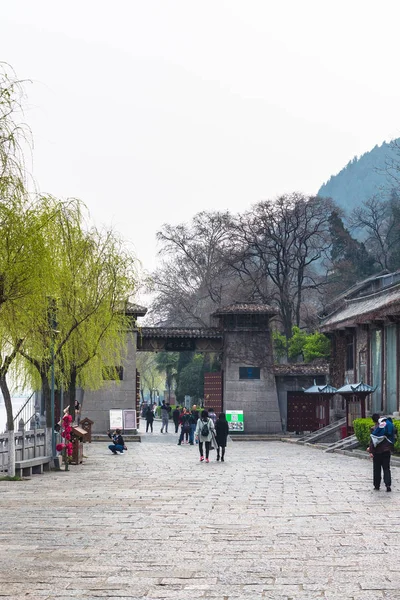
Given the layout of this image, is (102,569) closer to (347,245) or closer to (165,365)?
(347,245)

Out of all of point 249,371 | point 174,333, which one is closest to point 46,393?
point 174,333

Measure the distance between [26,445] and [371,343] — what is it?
2253 centimetres

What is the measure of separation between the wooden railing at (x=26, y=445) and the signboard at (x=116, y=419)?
22.4 meters

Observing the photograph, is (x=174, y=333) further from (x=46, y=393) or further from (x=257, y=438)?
(x=46, y=393)

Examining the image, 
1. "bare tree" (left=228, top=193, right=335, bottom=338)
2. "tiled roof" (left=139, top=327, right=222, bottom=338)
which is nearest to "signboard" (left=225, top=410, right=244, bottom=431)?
"tiled roof" (left=139, top=327, right=222, bottom=338)

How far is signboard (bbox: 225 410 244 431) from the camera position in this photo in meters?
50.2

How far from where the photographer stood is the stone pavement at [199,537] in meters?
9.08

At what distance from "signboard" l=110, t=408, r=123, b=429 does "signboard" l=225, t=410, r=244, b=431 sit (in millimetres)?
5628

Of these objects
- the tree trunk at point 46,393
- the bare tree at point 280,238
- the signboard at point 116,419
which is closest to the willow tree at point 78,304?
the tree trunk at point 46,393

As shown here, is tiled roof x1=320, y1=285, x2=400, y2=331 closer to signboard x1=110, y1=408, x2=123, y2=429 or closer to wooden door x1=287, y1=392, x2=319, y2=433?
wooden door x1=287, y1=392, x2=319, y2=433

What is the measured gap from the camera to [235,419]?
5041cm

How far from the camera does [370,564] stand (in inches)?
404

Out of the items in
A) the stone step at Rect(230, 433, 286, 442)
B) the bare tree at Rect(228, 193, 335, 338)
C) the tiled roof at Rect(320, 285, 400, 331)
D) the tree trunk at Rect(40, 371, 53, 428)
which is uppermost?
the bare tree at Rect(228, 193, 335, 338)

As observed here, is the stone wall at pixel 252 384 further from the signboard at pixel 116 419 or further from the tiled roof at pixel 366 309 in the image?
the signboard at pixel 116 419
